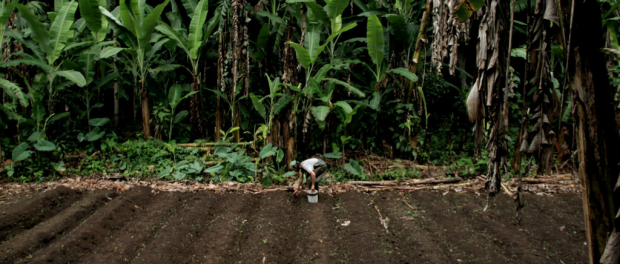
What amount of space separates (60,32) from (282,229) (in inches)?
148

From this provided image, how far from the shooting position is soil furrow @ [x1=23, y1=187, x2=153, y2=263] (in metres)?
2.47

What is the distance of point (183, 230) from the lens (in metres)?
2.91

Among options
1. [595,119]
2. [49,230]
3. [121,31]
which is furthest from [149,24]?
[595,119]

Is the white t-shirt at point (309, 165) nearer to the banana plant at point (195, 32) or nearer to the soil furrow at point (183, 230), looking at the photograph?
the soil furrow at point (183, 230)

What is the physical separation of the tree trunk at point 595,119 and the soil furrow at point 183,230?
2328 millimetres

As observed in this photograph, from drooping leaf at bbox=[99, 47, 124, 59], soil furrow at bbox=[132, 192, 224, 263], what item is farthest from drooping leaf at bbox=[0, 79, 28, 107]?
soil furrow at bbox=[132, 192, 224, 263]

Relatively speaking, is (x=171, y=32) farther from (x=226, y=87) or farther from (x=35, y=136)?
(x=35, y=136)

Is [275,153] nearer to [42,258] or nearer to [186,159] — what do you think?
[186,159]

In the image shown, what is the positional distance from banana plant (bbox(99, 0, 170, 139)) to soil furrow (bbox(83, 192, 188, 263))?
1.88 m

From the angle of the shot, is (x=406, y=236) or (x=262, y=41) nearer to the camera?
(x=406, y=236)

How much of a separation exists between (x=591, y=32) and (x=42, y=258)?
324 cm

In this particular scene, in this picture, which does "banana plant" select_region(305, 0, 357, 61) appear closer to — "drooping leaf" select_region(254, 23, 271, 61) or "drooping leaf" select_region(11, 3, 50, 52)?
"drooping leaf" select_region(254, 23, 271, 61)

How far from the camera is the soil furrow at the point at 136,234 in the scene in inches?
98.4

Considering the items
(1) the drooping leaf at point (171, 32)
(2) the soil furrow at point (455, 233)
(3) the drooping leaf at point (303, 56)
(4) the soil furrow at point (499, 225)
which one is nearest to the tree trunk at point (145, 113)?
(1) the drooping leaf at point (171, 32)
